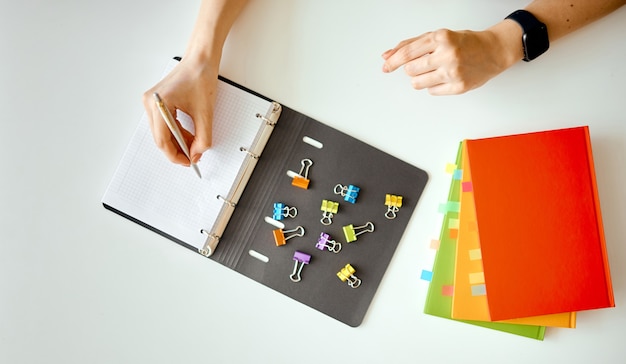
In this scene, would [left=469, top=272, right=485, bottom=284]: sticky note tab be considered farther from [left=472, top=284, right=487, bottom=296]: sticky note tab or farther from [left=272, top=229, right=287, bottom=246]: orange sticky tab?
[left=272, top=229, right=287, bottom=246]: orange sticky tab

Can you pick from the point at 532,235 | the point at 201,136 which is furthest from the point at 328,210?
the point at 532,235

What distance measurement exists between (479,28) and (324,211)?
0.51 metres

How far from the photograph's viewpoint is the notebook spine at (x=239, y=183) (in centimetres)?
101

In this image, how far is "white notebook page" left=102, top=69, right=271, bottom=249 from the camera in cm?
101

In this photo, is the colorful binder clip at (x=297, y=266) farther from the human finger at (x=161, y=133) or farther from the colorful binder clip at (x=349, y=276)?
the human finger at (x=161, y=133)

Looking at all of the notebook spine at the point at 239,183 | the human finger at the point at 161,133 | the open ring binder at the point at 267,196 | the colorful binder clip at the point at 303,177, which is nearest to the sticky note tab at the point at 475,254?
the open ring binder at the point at 267,196

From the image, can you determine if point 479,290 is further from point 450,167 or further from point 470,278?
point 450,167

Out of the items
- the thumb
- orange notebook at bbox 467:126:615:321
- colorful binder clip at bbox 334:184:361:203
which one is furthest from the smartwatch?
the thumb

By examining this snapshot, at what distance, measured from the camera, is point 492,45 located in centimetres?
96

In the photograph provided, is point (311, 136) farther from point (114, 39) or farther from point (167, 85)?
point (114, 39)

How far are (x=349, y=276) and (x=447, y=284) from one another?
8.0 inches

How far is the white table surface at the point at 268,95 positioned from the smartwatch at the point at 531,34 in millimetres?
57

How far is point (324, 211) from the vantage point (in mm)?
1021

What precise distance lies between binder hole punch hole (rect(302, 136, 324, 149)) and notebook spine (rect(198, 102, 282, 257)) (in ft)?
0.25
